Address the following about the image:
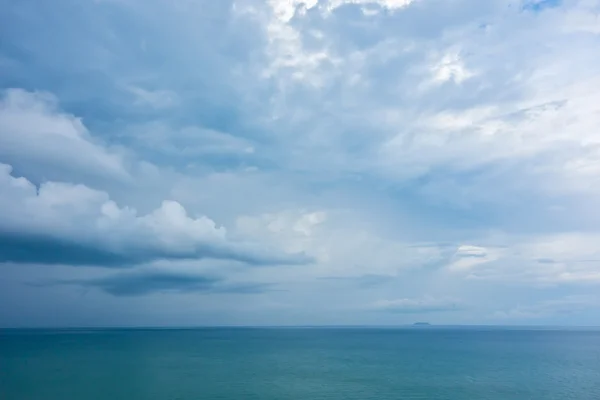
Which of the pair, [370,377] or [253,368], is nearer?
[370,377]

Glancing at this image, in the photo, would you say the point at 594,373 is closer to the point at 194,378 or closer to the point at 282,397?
the point at 282,397

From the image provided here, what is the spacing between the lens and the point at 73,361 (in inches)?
3807

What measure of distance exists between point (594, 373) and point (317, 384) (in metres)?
50.2

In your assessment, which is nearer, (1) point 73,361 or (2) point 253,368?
(2) point 253,368

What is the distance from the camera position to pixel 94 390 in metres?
59.7

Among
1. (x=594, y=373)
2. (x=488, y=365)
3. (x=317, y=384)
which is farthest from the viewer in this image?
(x=488, y=365)

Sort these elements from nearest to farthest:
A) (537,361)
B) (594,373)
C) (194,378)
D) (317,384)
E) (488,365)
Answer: (317,384)
(194,378)
(594,373)
(488,365)
(537,361)

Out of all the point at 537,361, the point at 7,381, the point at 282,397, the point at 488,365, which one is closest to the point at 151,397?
the point at 282,397

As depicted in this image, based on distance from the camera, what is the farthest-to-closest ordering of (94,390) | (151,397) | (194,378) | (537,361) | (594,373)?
(537,361), (594,373), (194,378), (94,390), (151,397)

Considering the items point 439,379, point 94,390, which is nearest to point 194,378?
point 94,390

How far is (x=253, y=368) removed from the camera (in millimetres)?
84875

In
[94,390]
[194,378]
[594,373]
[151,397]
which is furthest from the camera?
[594,373]

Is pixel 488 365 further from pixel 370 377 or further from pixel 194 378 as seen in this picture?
pixel 194 378

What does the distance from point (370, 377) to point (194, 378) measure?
2661 cm
